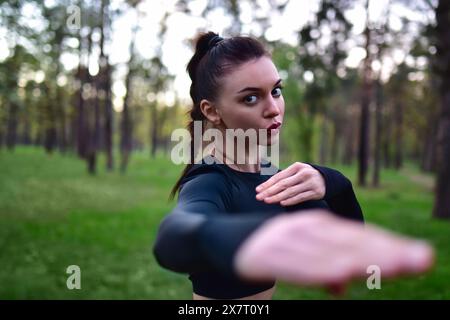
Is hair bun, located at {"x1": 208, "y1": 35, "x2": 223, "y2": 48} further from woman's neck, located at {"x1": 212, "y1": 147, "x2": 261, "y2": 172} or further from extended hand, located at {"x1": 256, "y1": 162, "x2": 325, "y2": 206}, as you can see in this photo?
extended hand, located at {"x1": 256, "y1": 162, "x2": 325, "y2": 206}

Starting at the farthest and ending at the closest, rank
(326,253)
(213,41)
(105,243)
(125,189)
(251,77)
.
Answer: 1. (125,189)
2. (105,243)
3. (213,41)
4. (251,77)
5. (326,253)

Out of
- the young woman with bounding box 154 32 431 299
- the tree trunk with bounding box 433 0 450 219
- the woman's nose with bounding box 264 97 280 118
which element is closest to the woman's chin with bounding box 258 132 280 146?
the young woman with bounding box 154 32 431 299

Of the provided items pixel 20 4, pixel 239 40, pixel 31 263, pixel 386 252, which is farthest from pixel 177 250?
pixel 20 4

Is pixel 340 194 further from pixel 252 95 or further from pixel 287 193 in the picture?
pixel 252 95

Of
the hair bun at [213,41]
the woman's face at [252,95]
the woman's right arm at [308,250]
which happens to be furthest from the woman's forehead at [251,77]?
the woman's right arm at [308,250]

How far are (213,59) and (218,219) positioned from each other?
93 centimetres

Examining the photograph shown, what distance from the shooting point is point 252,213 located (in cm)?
157

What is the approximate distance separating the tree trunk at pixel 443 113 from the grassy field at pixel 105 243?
60 cm

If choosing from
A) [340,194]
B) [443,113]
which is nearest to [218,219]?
[340,194]

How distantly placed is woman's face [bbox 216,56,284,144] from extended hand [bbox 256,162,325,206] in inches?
8.9

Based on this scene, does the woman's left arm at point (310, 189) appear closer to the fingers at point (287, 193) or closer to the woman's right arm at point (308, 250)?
the fingers at point (287, 193)

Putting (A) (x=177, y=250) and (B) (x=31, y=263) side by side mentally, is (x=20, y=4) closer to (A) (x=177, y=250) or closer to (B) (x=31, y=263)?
(B) (x=31, y=263)

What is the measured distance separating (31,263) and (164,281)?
2.26 metres
